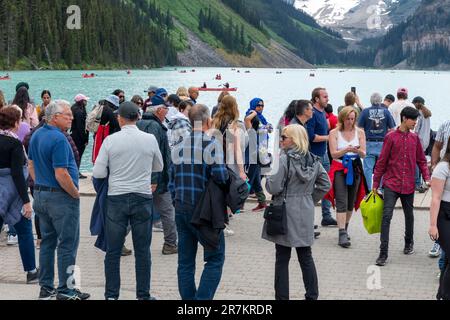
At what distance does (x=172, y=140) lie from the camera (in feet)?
32.8

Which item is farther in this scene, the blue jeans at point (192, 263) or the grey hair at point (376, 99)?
the grey hair at point (376, 99)

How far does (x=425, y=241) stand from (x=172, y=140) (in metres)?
4.54

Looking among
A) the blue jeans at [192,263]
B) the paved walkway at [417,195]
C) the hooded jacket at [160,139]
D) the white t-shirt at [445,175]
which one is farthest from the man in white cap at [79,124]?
the white t-shirt at [445,175]

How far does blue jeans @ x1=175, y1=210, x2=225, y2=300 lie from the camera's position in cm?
702

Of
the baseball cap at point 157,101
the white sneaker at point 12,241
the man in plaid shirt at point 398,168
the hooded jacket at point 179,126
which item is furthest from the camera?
the white sneaker at point 12,241

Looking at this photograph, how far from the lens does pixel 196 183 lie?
705 centimetres

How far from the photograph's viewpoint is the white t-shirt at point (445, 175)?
22.4ft

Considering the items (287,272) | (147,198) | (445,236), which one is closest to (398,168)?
(445,236)

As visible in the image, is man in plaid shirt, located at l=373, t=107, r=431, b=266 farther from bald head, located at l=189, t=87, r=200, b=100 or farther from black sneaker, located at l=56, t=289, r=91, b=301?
bald head, located at l=189, t=87, r=200, b=100

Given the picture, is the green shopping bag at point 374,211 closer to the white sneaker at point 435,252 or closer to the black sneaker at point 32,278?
the white sneaker at point 435,252

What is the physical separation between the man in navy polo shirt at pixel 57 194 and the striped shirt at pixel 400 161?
459 cm

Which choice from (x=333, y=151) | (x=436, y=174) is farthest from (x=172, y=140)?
(x=436, y=174)

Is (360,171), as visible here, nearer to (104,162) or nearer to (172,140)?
(172,140)

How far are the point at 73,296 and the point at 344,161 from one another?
4938 millimetres
